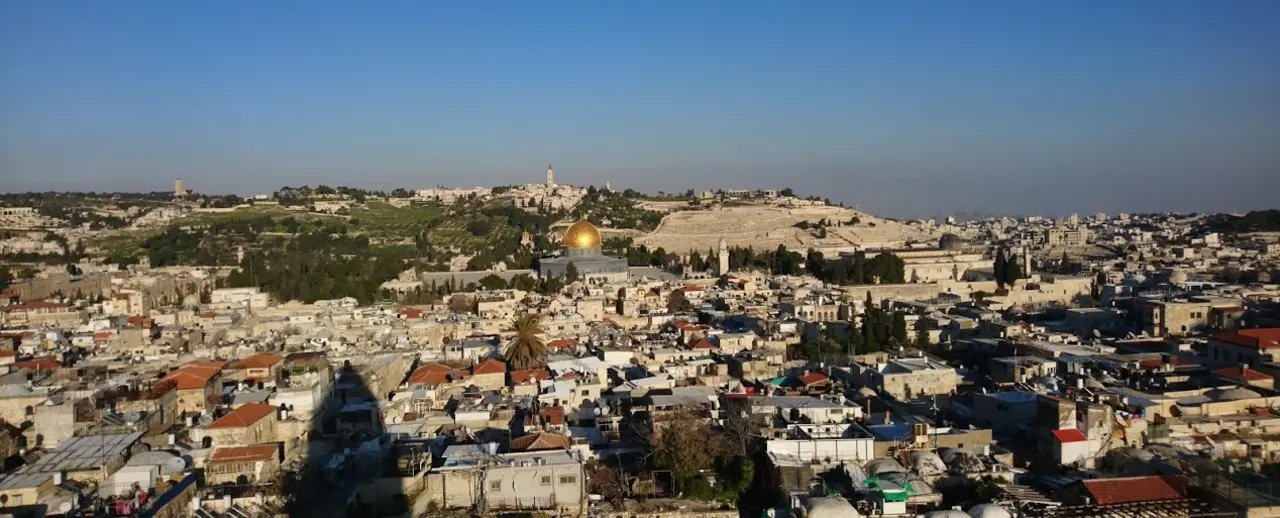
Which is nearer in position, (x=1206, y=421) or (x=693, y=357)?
(x=1206, y=421)

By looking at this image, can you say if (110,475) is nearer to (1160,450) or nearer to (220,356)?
(220,356)

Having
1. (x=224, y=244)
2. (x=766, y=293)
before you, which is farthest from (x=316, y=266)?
(x=766, y=293)

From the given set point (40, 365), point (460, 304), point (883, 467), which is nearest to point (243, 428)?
point (883, 467)

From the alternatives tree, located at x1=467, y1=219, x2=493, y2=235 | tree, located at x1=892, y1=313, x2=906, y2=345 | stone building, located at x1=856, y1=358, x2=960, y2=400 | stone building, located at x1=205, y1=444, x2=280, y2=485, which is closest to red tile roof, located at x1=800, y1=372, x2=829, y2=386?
stone building, located at x1=856, y1=358, x2=960, y2=400

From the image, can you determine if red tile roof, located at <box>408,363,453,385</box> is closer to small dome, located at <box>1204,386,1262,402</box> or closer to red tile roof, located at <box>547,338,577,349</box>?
red tile roof, located at <box>547,338,577,349</box>

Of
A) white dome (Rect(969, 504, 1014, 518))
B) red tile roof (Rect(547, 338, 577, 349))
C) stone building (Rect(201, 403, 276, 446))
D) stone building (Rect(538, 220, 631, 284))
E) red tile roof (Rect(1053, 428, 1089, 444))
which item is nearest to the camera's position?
white dome (Rect(969, 504, 1014, 518))

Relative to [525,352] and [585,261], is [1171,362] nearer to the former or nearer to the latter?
[525,352]
